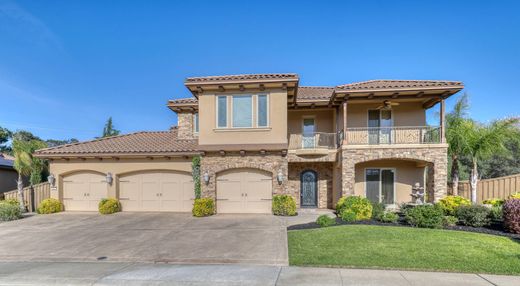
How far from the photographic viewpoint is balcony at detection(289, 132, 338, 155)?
52.8 feet

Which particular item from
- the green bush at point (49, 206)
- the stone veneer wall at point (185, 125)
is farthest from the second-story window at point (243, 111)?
the green bush at point (49, 206)

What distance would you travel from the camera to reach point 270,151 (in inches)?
537

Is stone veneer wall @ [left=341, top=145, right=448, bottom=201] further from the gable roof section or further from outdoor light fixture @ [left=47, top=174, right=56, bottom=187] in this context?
outdoor light fixture @ [left=47, top=174, right=56, bottom=187]

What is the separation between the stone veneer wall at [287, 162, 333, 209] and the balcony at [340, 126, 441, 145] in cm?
249

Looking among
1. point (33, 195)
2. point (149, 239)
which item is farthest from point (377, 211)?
point (33, 195)

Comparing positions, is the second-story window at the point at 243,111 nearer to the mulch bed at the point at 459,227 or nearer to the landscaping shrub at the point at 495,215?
the mulch bed at the point at 459,227

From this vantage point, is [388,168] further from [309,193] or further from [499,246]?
[499,246]

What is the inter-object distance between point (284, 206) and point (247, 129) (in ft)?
13.8

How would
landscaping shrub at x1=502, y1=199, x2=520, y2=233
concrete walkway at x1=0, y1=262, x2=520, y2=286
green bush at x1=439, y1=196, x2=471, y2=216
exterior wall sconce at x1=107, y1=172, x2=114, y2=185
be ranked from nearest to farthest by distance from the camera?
concrete walkway at x1=0, y1=262, x2=520, y2=286 → landscaping shrub at x1=502, y1=199, x2=520, y2=233 → green bush at x1=439, y1=196, x2=471, y2=216 → exterior wall sconce at x1=107, y1=172, x2=114, y2=185

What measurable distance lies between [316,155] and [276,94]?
14.9 ft

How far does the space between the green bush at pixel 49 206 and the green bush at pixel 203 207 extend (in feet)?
27.1

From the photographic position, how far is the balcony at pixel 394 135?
15.1 meters

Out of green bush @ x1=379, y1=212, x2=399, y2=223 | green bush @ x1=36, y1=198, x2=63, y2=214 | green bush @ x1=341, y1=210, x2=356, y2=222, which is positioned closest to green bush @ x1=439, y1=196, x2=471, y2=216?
green bush @ x1=379, y1=212, x2=399, y2=223

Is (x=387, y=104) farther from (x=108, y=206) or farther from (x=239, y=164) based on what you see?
(x=108, y=206)
